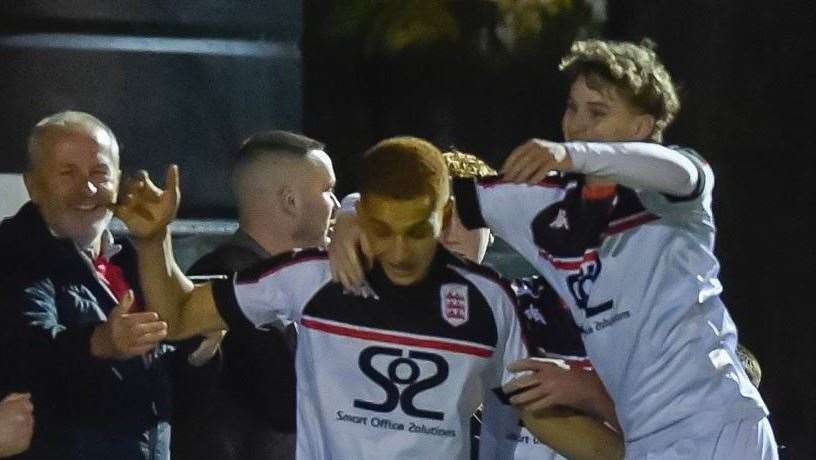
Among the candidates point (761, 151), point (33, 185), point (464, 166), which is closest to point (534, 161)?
point (464, 166)

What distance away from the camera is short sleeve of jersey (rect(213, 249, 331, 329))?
3.69m

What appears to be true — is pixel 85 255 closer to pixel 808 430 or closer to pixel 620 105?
pixel 620 105

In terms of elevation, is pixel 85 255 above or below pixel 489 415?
above

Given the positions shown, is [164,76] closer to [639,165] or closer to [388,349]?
[388,349]

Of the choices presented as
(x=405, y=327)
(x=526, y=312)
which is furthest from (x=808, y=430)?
(x=405, y=327)

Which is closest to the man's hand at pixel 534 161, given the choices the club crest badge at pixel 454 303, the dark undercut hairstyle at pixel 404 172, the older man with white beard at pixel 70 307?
the dark undercut hairstyle at pixel 404 172

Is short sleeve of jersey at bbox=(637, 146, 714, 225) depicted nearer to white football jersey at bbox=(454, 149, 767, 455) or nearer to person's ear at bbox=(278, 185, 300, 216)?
white football jersey at bbox=(454, 149, 767, 455)

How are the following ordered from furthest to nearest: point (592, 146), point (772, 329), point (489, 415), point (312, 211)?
point (772, 329) < point (312, 211) < point (489, 415) < point (592, 146)

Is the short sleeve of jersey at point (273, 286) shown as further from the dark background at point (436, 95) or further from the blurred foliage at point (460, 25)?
the blurred foliage at point (460, 25)

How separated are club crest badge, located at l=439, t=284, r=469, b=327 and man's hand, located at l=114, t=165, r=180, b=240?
1.69 feet

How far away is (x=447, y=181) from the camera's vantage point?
3631 millimetres

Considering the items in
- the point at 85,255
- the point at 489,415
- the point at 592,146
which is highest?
the point at 592,146

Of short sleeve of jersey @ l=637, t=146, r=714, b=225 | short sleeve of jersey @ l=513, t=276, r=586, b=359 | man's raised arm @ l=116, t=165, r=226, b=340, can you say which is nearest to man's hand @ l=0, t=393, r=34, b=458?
man's raised arm @ l=116, t=165, r=226, b=340

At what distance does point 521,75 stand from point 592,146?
233 cm
